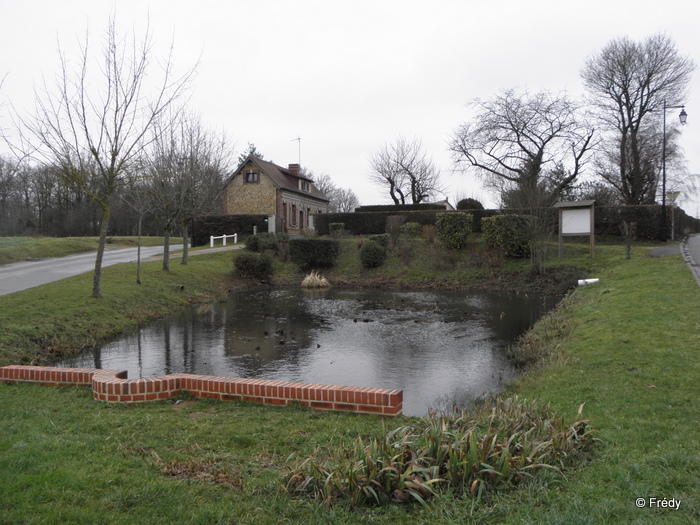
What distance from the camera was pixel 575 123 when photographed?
3353cm

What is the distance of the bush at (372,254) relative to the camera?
87.9 ft

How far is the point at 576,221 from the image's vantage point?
22172mm

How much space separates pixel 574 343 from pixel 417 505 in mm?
6480

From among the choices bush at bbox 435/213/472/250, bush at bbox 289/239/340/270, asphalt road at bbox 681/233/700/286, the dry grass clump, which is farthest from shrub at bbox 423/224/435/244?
asphalt road at bbox 681/233/700/286

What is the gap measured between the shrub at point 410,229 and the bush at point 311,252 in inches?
199

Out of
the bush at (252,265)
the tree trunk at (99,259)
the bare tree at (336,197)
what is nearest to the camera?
the tree trunk at (99,259)

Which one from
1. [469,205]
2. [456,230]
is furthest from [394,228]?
[469,205]

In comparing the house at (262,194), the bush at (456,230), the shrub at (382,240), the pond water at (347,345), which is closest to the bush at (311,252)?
the shrub at (382,240)

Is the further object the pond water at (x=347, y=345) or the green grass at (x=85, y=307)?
the green grass at (x=85, y=307)

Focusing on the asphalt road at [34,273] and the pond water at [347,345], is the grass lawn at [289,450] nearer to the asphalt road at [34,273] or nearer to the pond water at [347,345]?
the pond water at [347,345]

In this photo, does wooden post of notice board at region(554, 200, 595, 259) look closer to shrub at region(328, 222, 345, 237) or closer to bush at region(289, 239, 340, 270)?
bush at region(289, 239, 340, 270)

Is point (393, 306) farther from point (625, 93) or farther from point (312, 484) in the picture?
point (625, 93)

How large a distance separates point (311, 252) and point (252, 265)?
13.4 ft

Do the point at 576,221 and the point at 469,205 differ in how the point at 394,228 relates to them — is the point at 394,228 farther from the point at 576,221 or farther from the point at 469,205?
the point at 576,221
